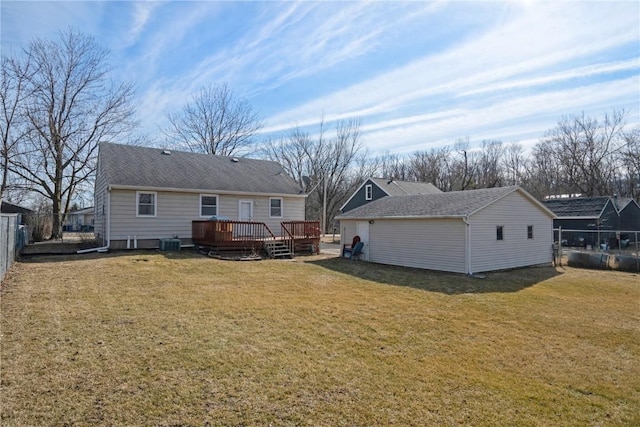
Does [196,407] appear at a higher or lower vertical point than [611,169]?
lower

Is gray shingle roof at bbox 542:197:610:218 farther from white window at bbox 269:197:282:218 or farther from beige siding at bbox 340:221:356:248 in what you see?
white window at bbox 269:197:282:218

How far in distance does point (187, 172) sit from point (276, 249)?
6036 millimetres

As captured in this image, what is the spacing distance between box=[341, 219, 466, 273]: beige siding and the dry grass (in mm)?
3871

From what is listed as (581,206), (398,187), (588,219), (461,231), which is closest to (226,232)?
(461,231)

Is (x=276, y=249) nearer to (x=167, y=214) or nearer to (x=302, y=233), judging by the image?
(x=302, y=233)

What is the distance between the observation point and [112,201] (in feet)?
53.0

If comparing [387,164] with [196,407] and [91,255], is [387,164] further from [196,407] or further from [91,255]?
[196,407]

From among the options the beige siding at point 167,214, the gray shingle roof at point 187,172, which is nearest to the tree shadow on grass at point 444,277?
the beige siding at point 167,214

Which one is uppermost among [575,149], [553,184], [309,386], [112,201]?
[575,149]

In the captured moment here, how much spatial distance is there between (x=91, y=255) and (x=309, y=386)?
1364 centimetres

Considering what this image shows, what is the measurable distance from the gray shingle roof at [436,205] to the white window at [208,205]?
6244 mm

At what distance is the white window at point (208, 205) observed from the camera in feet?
61.1

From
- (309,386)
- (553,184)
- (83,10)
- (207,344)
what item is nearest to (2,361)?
(207,344)

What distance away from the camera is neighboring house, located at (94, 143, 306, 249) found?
16.5m
